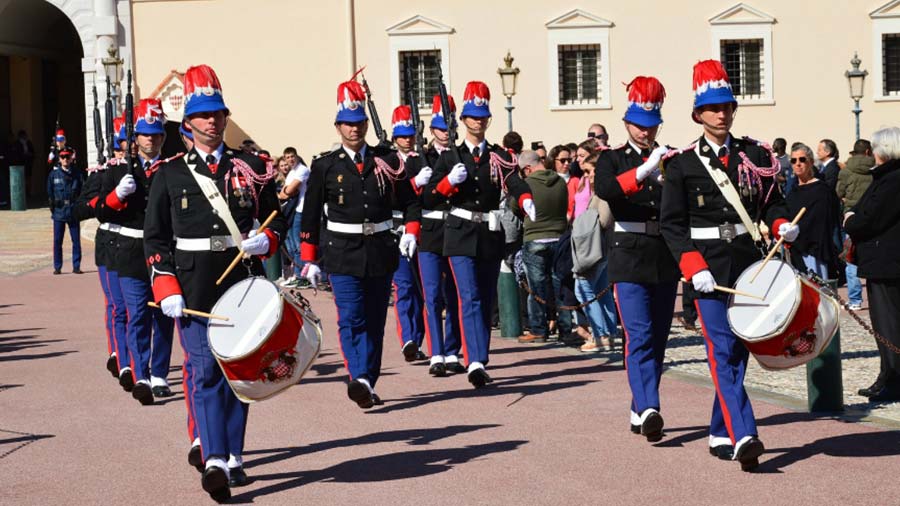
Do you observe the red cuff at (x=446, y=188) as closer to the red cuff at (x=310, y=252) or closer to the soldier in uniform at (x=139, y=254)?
the red cuff at (x=310, y=252)

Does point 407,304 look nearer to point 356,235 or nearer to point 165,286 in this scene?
point 356,235

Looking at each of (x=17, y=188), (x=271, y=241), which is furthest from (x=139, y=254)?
(x=17, y=188)

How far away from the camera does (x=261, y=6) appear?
38.7m

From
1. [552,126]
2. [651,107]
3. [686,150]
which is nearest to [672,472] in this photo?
[686,150]

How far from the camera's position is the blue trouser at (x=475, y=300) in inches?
475

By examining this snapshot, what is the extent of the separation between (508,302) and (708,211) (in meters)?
6.68

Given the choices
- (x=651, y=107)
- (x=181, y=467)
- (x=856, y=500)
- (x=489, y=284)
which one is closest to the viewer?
(x=856, y=500)

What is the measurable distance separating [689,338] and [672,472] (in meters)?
6.75

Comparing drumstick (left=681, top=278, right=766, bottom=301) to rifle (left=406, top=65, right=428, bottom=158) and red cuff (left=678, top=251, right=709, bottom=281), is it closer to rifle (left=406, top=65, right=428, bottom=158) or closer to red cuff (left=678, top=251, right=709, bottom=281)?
red cuff (left=678, top=251, right=709, bottom=281)

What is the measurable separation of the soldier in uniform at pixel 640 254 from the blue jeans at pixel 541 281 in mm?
5230

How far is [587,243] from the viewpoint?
46.4 feet

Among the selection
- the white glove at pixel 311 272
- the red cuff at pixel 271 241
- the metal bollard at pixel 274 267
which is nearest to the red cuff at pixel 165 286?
the red cuff at pixel 271 241

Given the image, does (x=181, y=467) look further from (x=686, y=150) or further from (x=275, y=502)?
(x=686, y=150)

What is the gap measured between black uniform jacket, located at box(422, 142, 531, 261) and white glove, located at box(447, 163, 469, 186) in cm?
14
